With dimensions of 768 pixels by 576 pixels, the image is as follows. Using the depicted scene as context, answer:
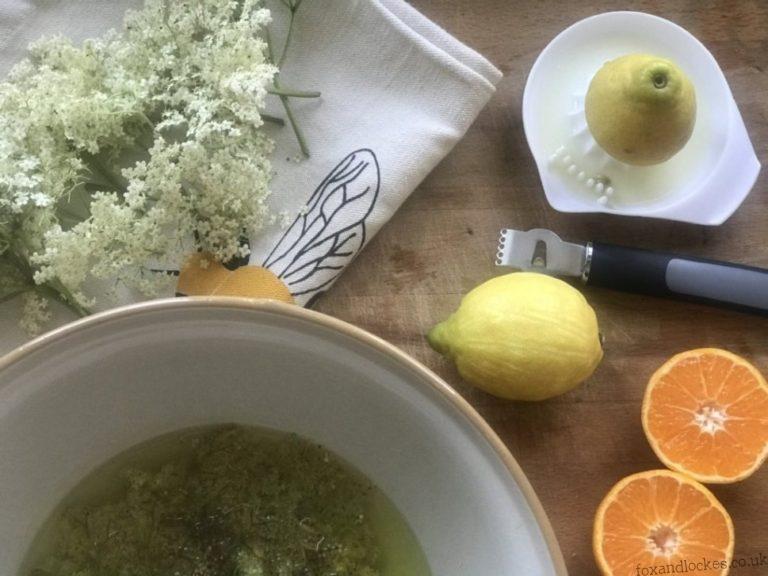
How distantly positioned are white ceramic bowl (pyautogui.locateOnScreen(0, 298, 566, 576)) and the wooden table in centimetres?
12

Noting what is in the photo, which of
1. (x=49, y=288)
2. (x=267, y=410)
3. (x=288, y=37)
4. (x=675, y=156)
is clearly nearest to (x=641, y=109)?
(x=675, y=156)

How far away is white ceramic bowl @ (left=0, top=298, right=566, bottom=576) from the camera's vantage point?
0.75m

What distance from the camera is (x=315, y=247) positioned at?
0.93 metres

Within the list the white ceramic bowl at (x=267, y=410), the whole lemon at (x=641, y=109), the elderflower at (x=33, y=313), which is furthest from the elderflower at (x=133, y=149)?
the whole lemon at (x=641, y=109)

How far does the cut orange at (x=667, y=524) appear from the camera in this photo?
0.91m

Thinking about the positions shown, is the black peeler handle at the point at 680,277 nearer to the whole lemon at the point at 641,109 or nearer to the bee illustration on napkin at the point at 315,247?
the whole lemon at the point at 641,109

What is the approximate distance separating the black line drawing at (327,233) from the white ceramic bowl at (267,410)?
4.8 inches

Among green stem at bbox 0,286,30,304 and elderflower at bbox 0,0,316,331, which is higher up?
elderflower at bbox 0,0,316,331

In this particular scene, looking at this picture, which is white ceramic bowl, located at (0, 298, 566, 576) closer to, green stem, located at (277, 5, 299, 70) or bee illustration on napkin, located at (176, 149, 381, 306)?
bee illustration on napkin, located at (176, 149, 381, 306)

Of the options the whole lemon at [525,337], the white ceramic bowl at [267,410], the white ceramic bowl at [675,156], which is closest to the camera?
the white ceramic bowl at [267,410]

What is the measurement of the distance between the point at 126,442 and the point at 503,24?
59cm

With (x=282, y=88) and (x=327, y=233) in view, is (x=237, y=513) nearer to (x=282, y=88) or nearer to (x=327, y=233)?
(x=327, y=233)

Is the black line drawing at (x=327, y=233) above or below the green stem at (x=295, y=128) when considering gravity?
below

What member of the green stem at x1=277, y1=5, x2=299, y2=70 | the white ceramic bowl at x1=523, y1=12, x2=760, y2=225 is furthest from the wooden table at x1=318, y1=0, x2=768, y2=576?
the green stem at x1=277, y1=5, x2=299, y2=70
